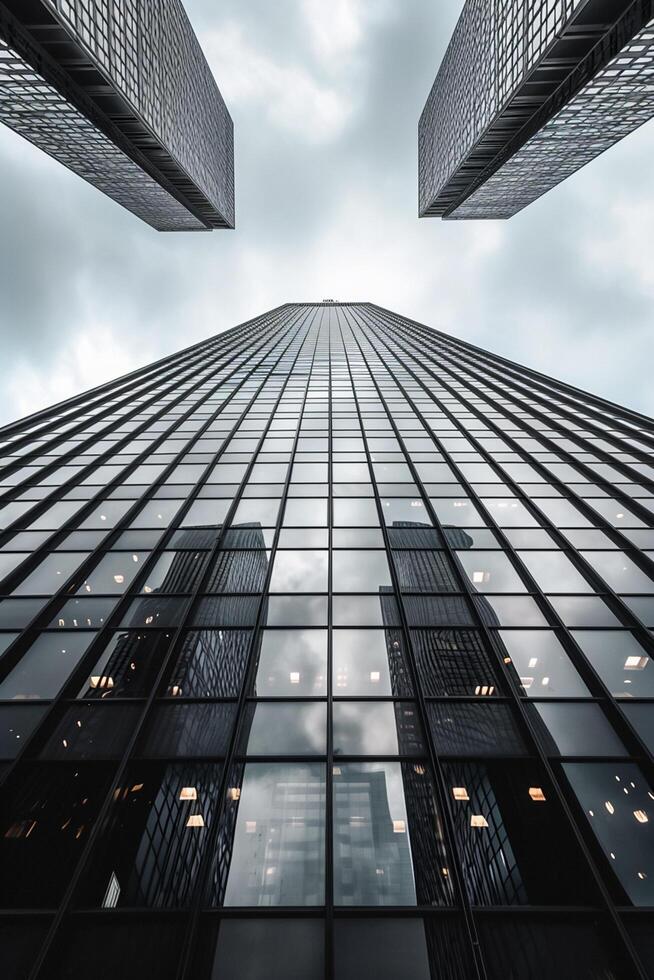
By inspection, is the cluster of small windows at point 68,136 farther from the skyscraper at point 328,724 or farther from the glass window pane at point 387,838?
the glass window pane at point 387,838

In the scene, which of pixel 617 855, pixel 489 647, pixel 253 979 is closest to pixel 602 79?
pixel 489 647

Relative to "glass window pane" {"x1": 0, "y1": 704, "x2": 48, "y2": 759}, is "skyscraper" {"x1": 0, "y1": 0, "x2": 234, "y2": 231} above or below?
above

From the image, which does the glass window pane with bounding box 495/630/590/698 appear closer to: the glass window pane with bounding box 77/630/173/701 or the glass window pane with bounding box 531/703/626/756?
the glass window pane with bounding box 531/703/626/756

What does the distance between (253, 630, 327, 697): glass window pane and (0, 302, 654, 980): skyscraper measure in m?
0.05

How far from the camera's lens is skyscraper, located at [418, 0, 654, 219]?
32.1m

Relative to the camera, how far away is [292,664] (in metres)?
9.91

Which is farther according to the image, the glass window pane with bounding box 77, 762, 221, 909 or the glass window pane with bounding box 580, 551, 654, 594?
the glass window pane with bounding box 580, 551, 654, 594

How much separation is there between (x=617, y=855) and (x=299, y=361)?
38.9 m

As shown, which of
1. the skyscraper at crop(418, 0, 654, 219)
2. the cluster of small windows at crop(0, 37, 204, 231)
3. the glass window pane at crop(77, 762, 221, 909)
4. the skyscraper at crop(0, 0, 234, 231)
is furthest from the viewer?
the cluster of small windows at crop(0, 37, 204, 231)

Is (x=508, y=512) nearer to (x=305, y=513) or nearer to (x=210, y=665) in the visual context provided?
(x=305, y=513)

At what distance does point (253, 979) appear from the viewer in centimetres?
569

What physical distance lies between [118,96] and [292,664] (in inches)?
2100

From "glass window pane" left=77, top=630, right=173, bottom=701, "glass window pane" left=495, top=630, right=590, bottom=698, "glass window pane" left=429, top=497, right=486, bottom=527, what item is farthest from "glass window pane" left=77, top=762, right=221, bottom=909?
"glass window pane" left=429, top=497, right=486, bottom=527

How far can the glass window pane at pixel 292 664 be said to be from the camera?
936 centimetres
